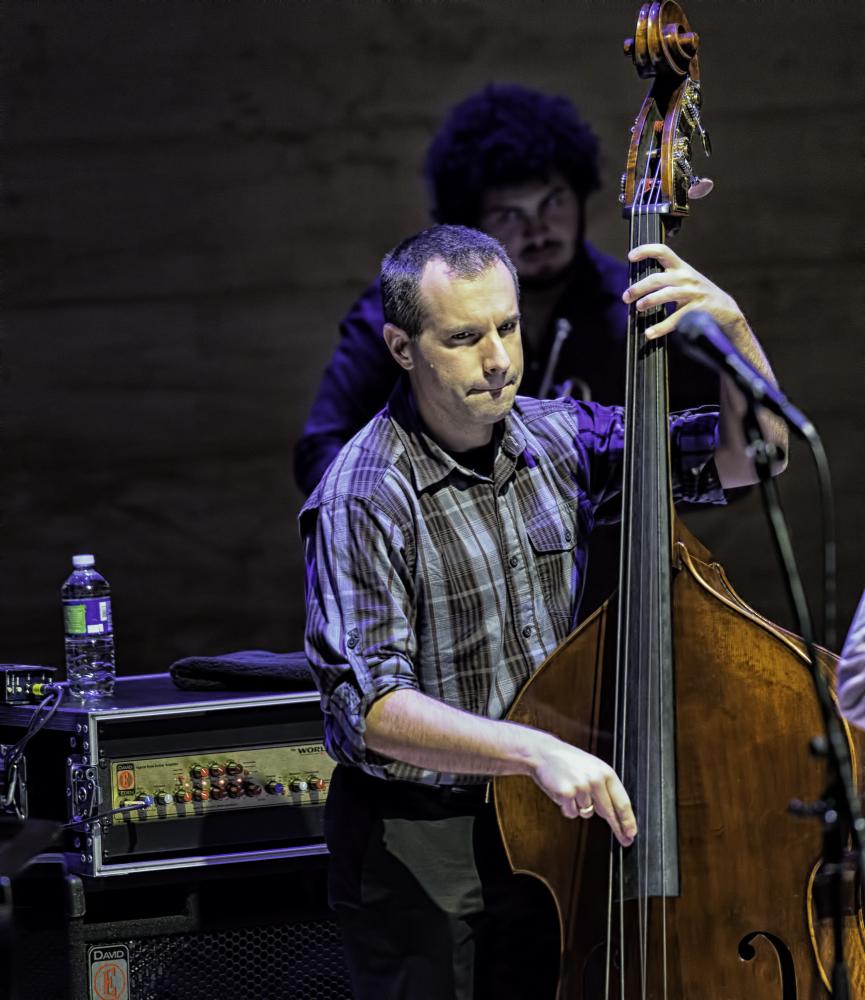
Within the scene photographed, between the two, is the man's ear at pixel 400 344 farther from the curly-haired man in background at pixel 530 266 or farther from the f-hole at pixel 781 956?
the curly-haired man in background at pixel 530 266

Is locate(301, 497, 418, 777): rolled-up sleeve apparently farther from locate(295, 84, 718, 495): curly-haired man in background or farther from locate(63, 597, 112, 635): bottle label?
locate(295, 84, 718, 495): curly-haired man in background

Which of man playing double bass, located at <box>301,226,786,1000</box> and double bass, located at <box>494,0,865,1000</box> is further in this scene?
man playing double bass, located at <box>301,226,786,1000</box>

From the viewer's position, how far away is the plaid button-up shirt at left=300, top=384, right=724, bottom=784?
190 cm

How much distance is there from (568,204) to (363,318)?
61cm

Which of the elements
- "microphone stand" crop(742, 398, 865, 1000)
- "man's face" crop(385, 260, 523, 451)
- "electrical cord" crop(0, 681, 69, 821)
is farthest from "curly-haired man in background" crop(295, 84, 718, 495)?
"microphone stand" crop(742, 398, 865, 1000)

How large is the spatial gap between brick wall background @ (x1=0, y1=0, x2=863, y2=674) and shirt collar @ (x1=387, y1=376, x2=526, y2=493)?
1.58 meters

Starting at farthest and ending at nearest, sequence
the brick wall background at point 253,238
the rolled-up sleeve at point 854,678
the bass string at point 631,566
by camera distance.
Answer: the brick wall background at point 253,238 → the bass string at point 631,566 → the rolled-up sleeve at point 854,678

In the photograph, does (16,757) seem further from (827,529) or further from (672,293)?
(827,529)

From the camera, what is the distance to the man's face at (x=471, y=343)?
77.3 inches

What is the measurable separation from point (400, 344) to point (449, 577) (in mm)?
351

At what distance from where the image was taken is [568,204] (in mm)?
3627

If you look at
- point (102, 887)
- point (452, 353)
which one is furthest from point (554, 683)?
point (102, 887)

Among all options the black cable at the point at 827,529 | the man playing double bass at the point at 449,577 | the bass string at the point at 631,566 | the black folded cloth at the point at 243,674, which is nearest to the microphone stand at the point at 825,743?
the black cable at the point at 827,529

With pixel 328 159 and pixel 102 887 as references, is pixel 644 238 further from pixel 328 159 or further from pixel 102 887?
pixel 328 159
